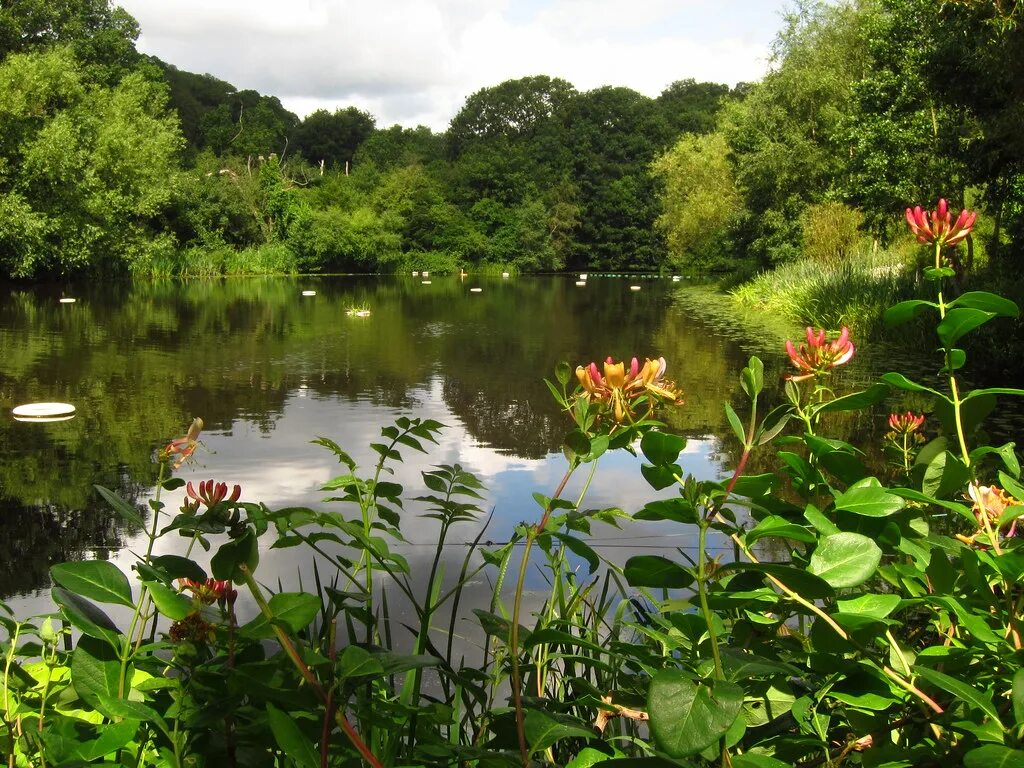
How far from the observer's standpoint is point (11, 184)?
18.3 meters

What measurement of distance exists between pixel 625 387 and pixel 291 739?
1.70ft

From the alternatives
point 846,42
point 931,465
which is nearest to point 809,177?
point 846,42

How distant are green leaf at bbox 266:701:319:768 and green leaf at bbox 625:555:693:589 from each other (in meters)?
0.29

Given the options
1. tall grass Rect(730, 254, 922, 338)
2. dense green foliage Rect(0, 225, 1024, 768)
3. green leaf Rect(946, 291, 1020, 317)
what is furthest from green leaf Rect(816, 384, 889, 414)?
tall grass Rect(730, 254, 922, 338)

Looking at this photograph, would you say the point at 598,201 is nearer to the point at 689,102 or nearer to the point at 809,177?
the point at 689,102

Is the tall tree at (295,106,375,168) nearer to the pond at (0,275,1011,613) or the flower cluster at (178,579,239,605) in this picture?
the pond at (0,275,1011,613)

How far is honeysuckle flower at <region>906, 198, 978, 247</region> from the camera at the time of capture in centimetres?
102

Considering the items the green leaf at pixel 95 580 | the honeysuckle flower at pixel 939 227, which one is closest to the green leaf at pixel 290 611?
the green leaf at pixel 95 580

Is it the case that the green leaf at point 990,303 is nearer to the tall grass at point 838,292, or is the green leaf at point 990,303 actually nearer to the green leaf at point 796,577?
the green leaf at point 796,577

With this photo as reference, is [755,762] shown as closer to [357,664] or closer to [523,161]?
[357,664]

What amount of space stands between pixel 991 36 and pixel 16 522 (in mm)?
7953

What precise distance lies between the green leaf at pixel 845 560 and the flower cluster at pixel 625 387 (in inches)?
12.5

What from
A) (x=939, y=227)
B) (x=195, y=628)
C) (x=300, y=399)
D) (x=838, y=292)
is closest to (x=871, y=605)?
(x=939, y=227)

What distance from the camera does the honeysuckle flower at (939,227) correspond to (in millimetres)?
1021
